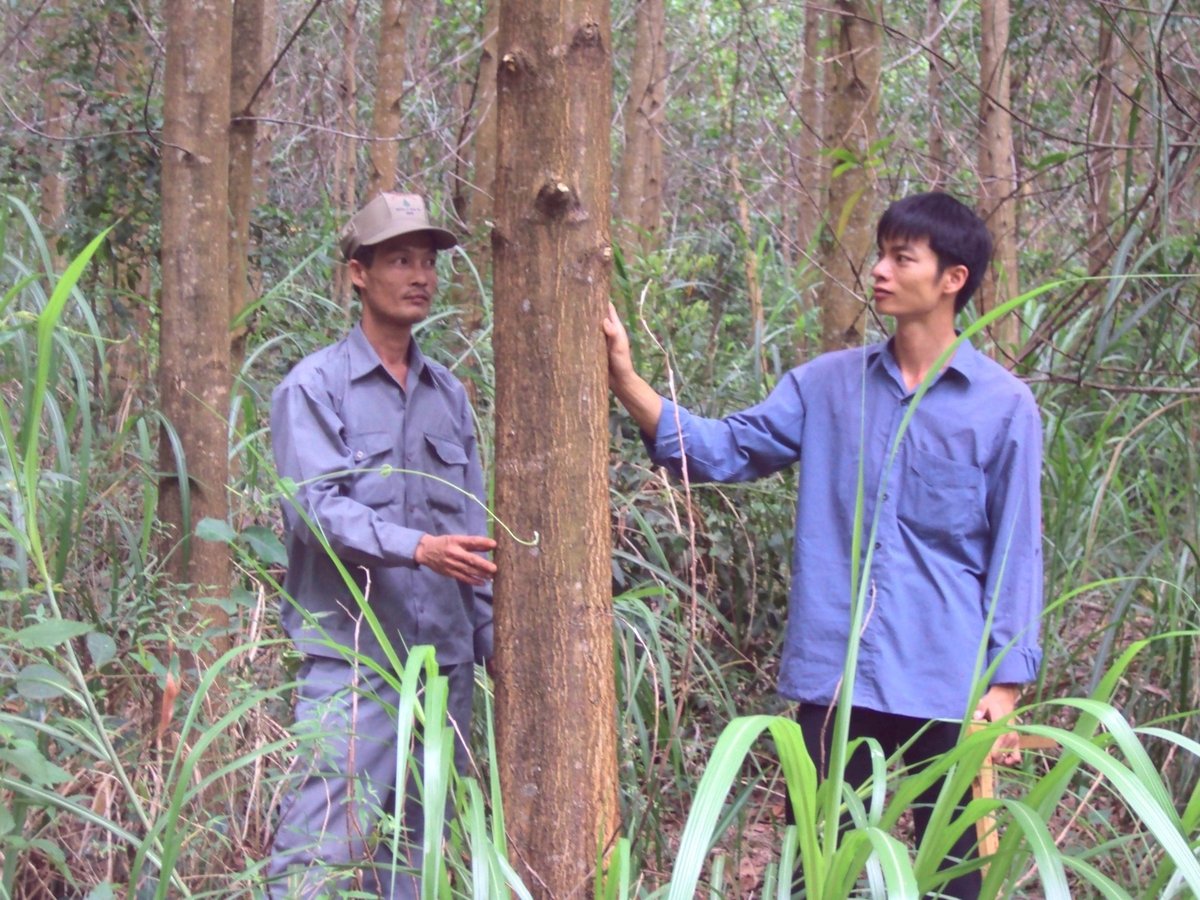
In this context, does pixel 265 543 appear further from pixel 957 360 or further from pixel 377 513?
pixel 957 360

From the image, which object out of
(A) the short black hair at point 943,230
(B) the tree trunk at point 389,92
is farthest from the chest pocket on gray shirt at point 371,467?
(B) the tree trunk at point 389,92

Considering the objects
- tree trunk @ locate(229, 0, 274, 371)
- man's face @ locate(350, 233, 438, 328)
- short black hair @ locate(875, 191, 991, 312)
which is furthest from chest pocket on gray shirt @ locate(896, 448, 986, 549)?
tree trunk @ locate(229, 0, 274, 371)

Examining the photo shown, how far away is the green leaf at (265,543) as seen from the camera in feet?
9.62

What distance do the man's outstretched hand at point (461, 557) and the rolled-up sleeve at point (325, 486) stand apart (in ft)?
0.35

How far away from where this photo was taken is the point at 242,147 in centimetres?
446

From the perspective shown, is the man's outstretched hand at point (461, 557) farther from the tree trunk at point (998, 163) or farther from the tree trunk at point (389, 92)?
the tree trunk at point (389, 92)

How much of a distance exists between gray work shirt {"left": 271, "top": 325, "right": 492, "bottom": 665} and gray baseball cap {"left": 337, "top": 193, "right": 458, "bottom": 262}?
0.21 m

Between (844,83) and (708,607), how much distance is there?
1936 mm

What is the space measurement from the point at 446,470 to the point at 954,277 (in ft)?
4.05

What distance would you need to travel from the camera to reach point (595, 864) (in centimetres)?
208

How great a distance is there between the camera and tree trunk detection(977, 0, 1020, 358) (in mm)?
4965

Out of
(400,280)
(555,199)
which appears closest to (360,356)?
(400,280)

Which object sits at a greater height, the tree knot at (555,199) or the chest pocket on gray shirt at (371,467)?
the tree knot at (555,199)

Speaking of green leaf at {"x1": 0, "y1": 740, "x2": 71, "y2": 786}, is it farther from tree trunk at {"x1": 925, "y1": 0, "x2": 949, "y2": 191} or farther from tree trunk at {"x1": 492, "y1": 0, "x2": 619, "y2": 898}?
tree trunk at {"x1": 925, "y1": 0, "x2": 949, "y2": 191}
